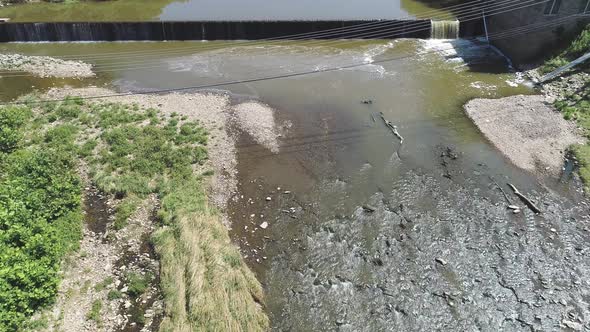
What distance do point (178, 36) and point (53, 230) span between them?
1004 inches

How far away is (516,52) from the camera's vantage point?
3244cm

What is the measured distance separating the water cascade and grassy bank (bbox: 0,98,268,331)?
24215mm

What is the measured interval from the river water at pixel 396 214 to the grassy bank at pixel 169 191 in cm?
144

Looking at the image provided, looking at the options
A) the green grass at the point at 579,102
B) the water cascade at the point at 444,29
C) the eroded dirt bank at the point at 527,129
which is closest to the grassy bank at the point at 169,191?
the eroded dirt bank at the point at 527,129

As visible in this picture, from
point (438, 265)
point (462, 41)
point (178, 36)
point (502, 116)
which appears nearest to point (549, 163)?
point (502, 116)

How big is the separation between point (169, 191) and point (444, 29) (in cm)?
2934

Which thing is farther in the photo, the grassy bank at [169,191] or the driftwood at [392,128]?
the driftwood at [392,128]

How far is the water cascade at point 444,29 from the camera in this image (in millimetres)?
36544

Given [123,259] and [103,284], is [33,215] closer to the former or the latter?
[123,259]

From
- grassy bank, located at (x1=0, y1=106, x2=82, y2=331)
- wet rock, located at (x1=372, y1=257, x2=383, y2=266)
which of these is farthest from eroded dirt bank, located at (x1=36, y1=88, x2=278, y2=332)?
wet rock, located at (x1=372, y1=257, x2=383, y2=266)

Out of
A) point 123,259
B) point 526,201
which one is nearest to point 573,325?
point 526,201

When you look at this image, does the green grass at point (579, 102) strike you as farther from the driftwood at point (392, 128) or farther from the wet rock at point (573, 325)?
the driftwood at point (392, 128)

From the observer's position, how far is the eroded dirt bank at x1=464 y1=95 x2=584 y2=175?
870 inches

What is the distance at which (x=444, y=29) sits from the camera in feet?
120
